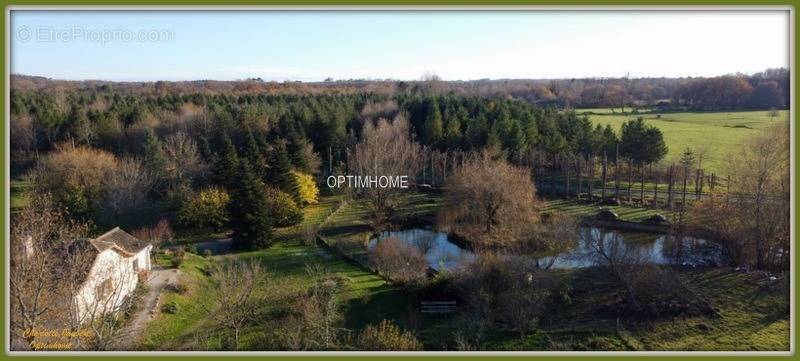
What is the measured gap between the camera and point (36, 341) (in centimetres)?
1230

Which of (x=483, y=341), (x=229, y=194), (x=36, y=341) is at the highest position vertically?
(x=229, y=194)

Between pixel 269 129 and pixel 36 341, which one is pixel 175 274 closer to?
pixel 36 341

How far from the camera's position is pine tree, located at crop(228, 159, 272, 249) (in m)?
26.8

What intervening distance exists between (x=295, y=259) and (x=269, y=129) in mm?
21050

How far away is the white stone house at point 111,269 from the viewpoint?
16.2 meters

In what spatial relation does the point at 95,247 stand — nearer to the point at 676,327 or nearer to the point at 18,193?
the point at 676,327

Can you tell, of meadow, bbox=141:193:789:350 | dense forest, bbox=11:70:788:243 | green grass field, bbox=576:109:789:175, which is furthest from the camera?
green grass field, bbox=576:109:789:175

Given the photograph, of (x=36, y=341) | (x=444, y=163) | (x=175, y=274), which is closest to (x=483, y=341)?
(x=36, y=341)

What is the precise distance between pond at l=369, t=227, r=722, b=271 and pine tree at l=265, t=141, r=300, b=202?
21.9 ft

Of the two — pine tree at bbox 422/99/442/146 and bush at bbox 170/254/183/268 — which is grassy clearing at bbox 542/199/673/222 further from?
bush at bbox 170/254/183/268

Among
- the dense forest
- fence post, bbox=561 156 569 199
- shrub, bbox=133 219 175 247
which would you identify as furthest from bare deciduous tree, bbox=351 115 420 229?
shrub, bbox=133 219 175 247

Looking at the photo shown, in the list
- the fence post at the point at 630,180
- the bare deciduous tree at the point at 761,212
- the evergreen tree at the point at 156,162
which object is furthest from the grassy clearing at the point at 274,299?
the fence post at the point at 630,180

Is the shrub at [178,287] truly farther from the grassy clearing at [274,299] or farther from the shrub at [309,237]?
the shrub at [309,237]

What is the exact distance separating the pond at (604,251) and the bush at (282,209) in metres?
5.10
